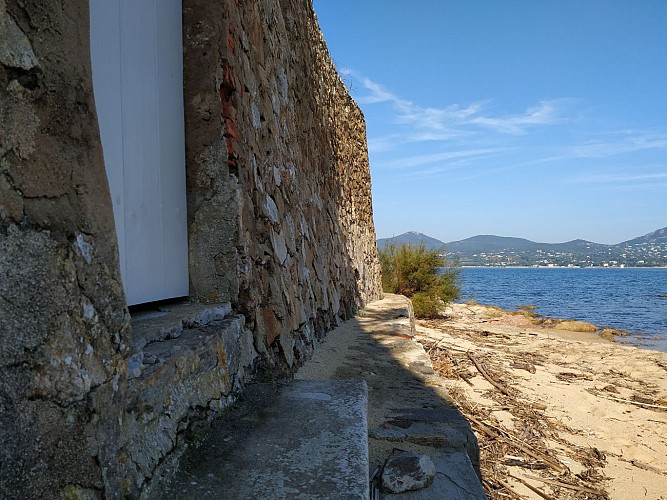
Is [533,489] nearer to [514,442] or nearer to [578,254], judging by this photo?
[514,442]

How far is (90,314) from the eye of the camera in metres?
1.00

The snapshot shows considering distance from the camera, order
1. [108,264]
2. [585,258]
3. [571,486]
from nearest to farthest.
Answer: [108,264] → [571,486] → [585,258]

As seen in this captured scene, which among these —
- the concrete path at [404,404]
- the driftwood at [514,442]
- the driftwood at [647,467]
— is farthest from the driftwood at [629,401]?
the concrete path at [404,404]

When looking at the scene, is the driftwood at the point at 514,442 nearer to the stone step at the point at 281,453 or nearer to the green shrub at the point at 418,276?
the stone step at the point at 281,453

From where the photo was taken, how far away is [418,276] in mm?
12977

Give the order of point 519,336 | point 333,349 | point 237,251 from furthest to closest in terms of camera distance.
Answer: point 519,336
point 333,349
point 237,251

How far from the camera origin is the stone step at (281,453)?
129 cm

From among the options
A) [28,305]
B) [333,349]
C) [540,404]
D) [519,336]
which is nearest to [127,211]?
[28,305]

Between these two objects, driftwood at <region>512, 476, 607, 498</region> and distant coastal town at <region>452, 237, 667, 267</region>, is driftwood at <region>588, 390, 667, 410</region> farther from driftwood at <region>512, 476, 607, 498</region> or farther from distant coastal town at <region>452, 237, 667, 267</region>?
distant coastal town at <region>452, 237, 667, 267</region>

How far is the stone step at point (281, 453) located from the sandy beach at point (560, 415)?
1750mm

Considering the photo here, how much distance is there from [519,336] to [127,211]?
1038 cm

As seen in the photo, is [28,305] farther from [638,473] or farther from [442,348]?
[442,348]

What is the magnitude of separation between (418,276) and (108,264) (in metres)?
12.2

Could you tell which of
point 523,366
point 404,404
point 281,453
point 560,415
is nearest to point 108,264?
point 281,453
